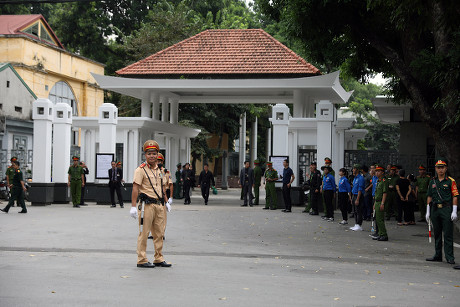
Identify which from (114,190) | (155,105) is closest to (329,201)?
(114,190)

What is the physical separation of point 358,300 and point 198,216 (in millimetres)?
12266

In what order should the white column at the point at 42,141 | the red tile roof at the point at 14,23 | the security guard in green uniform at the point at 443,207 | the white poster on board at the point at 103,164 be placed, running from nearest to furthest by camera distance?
the security guard in green uniform at the point at 443,207 < the white column at the point at 42,141 < the white poster on board at the point at 103,164 < the red tile roof at the point at 14,23

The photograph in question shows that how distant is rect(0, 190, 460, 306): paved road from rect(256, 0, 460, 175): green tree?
9.84 feet

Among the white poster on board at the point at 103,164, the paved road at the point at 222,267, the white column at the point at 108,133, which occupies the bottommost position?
the paved road at the point at 222,267

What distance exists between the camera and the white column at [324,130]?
23.5 metres

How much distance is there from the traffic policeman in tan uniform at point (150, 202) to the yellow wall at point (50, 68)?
27644mm

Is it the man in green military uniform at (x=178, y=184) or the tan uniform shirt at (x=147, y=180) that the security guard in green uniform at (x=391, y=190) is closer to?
the tan uniform shirt at (x=147, y=180)

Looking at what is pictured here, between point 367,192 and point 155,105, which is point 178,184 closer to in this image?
point 155,105

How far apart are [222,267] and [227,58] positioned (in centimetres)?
1992

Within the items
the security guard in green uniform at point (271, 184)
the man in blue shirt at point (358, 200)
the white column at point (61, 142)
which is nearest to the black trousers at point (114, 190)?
the white column at point (61, 142)

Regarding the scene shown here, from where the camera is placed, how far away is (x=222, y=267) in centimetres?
1033

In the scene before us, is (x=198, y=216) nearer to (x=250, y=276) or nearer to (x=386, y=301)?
(x=250, y=276)

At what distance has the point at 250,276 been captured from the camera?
9492 mm

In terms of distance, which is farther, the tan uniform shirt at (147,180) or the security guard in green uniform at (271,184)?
the security guard in green uniform at (271,184)
